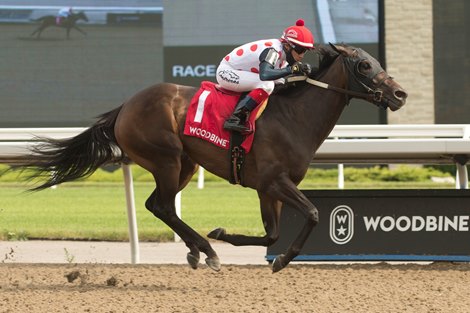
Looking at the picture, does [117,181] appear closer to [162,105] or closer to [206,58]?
[206,58]

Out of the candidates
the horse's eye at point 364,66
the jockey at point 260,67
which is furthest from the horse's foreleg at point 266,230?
the horse's eye at point 364,66

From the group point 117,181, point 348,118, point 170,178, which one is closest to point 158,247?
point 170,178

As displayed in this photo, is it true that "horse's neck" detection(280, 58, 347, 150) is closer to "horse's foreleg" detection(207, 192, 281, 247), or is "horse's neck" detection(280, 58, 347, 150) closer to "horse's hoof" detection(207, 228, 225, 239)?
"horse's foreleg" detection(207, 192, 281, 247)

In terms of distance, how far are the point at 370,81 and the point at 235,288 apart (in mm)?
1553

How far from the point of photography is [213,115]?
632cm

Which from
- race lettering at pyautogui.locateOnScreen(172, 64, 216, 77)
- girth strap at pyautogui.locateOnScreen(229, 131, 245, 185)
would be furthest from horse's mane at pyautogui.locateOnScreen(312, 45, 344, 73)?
race lettering at pyautogui.locateOnScreen(172, 64, 216, 77)

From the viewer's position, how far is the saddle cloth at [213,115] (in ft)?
20.6

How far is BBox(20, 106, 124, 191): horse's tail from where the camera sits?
22.2 ft

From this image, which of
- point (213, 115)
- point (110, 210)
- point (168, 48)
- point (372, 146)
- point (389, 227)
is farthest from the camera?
point (168, 48)

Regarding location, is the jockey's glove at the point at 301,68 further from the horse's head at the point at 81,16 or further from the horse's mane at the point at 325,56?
the horse's head at the point at 81,16

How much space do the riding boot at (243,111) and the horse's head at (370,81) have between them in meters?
0.59

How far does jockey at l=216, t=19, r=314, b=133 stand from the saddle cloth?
0.06 metres

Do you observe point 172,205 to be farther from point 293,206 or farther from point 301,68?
point 301,68

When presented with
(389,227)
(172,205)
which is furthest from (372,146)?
(172,205)
